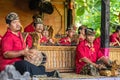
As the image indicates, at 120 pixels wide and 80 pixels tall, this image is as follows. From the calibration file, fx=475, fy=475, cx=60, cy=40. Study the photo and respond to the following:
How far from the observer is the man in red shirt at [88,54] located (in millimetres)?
9117

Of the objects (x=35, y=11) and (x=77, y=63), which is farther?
(x=35, y=11)

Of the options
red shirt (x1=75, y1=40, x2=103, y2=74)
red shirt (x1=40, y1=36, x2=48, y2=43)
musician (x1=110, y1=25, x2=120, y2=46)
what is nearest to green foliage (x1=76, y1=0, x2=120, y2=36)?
musician (x1=110, y1=25, x2=120, y2=46)

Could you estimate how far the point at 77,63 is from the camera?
9422 mm

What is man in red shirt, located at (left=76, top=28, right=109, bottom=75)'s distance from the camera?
9117 millimetres

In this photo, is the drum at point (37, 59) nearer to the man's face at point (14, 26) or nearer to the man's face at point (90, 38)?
the man's face at point (14, 26)

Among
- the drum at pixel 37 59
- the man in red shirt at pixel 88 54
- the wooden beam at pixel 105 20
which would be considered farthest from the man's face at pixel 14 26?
the wooden beam at pixel 105 20

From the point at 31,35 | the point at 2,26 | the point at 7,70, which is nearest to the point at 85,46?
the point at 31,35

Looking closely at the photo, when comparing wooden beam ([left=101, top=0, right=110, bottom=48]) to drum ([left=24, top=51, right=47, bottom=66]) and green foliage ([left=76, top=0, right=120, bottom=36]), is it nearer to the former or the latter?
drum ([left=24, top=51, right=47, bottom=66])

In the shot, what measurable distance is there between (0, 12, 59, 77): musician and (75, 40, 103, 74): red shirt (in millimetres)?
1258

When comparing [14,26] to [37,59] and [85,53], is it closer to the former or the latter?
[37,59]

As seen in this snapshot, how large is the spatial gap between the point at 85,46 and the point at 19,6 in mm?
5557

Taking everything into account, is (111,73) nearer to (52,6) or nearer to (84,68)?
(84,68)

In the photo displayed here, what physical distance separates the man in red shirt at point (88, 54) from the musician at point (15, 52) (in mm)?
1221

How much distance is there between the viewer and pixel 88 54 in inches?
366
